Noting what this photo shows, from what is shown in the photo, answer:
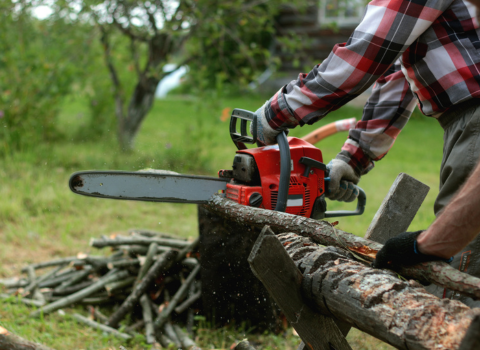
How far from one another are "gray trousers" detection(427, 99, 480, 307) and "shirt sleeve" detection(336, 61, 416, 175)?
0.43 metres

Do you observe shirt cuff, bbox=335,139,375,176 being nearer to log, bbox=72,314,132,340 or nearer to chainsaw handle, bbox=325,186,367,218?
chainsaw handle, bbox=325,186,367,218

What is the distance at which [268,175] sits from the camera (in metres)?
1.93

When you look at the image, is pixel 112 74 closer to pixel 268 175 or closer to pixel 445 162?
pixel 268 175

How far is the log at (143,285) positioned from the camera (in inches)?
107

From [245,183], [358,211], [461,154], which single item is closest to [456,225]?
[461,154]

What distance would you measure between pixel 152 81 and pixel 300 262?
5.33 meters

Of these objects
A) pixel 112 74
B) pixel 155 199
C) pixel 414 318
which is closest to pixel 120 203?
pixel 112 74

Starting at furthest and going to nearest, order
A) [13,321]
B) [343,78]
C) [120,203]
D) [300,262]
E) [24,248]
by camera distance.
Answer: [120,203] < [24,248] < [13,321] < [343,78] < [300,262]

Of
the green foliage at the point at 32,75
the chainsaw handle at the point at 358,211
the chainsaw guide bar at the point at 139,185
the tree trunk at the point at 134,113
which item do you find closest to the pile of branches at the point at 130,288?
the chainsaw guide bar at the point at 139,185

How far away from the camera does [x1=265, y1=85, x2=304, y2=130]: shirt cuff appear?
168 cm

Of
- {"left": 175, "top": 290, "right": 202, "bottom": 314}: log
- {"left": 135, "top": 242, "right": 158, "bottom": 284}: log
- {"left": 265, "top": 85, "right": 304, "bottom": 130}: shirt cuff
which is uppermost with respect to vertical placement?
{"left": 265, "top": 85, "right": 304, "bottom": 130}: shirt cuff

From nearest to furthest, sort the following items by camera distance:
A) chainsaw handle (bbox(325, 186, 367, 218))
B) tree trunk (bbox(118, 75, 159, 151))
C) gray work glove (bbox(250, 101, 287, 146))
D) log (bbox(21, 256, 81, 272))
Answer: gray work glove (bbox(250, 101, 287, 146)) < chainsaw handle (bbox(325, 186, 367, 218)) < log (bbox(21, 256, 81, 272)) < tree trunk (bbox(118, 75, 159, 151))

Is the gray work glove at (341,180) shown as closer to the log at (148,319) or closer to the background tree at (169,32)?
the log at (148,319)

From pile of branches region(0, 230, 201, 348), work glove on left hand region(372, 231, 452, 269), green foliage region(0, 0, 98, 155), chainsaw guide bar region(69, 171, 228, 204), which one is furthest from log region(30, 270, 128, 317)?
green foliage region(0, 0, 98, 155)
